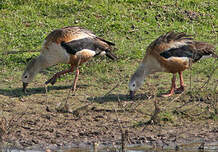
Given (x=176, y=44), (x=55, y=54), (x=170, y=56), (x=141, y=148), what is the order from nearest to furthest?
1. (x=141, y=148)
2. (x=170, y=56)
3. (x=176, y=44)
4. (x=55, y=54)

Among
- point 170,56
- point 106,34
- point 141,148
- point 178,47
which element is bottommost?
point 141,148

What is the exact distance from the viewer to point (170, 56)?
31.1ft

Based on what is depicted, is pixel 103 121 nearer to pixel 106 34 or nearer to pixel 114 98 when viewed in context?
pixel 114 98

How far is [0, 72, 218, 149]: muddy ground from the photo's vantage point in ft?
25.7

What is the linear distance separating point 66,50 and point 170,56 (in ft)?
5.88

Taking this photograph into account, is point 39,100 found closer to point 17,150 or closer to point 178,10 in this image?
point 17,150

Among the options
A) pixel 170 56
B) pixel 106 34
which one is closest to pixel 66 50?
pixel 170 56

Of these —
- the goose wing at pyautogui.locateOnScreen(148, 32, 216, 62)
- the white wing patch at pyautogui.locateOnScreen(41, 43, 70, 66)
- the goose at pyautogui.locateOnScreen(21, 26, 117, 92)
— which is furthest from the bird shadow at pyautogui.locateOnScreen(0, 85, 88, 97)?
the goose wing at pyautogui.locateOnScreen(148, 32, 216, 62)

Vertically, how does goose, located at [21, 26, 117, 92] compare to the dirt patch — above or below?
above

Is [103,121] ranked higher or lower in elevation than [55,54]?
lower

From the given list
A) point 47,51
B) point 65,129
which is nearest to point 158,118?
point 65,129

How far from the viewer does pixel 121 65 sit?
1109cm

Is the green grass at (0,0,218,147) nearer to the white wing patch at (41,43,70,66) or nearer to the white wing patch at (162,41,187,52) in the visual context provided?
the white wing patch at (41,43,70,66)

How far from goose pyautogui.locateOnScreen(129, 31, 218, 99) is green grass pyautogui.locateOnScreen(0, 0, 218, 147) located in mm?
281
